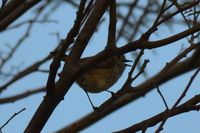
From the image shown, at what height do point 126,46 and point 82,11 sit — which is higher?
point 82,11

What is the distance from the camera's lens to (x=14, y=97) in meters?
4.34

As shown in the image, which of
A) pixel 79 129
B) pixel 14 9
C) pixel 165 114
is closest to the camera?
pixel 165 114

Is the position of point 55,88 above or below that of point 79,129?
below

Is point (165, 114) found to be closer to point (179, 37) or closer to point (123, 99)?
point (179, 37)

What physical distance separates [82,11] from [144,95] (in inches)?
70.0

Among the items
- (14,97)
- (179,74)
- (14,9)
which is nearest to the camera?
(14,9)

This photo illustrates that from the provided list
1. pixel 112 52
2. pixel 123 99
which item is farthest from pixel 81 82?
pixel 112 52

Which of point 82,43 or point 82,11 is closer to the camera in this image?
point 82,11

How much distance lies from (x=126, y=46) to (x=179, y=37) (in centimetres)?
25

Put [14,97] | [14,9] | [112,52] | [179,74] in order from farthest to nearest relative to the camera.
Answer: [14,97], [179,74], [14,9], [112,52]

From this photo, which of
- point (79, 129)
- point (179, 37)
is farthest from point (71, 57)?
point (79, 129)

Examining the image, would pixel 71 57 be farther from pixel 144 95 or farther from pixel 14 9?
pixel 144 95

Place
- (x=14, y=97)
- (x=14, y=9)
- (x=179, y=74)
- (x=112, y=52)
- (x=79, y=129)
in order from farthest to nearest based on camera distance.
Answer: (x=14, y=97), (x=179, y=74), (x=14, y=9), (x=79, y=129), (x=112, y=52)

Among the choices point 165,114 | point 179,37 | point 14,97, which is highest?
point 14,97
